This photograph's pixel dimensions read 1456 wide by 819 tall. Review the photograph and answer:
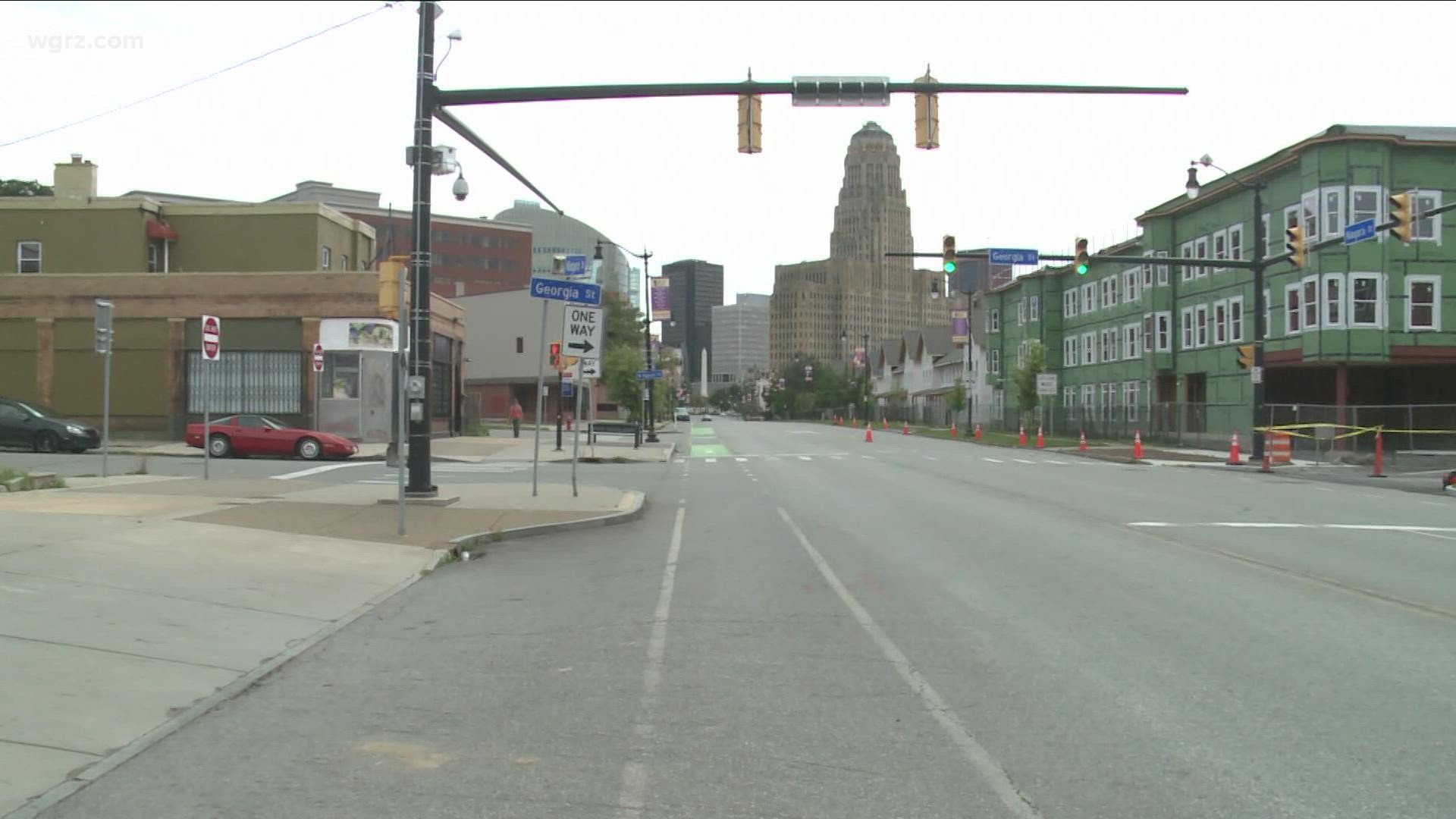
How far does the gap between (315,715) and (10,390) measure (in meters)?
39.9

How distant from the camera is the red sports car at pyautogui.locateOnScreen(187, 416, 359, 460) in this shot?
30.8 metres

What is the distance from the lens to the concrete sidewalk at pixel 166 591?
234 inches

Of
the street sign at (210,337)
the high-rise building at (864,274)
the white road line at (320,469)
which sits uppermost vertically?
the high-rise building at (864,274)

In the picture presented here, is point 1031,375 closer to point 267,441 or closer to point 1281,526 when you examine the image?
point 267,441

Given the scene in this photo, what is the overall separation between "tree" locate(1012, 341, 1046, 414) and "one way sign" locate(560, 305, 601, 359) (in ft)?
135

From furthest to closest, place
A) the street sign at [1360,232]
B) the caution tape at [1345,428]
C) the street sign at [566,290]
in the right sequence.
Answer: the caution tape at [1345,428] < the street sign at [1360,232] < the street sign at [566,290]

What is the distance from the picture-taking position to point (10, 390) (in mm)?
38844

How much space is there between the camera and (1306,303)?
40531 mm

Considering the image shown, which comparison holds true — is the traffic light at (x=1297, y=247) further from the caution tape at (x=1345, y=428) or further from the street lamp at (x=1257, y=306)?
the caution tape at (x=1345, y=428)

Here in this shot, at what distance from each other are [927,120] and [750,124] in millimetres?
2515

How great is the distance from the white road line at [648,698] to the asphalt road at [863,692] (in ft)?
0.08

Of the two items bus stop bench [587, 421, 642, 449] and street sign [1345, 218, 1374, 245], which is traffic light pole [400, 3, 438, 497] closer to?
street sign [1345, 218, 1374, 245]

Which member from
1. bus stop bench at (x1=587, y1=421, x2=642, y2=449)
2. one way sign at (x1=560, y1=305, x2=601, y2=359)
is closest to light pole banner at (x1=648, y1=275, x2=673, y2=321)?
bus stop bench at (x1=587, y1=421, x2=642, y2=449)

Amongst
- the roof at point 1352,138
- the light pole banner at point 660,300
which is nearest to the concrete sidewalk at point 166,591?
the light pole banner at point 660,300
